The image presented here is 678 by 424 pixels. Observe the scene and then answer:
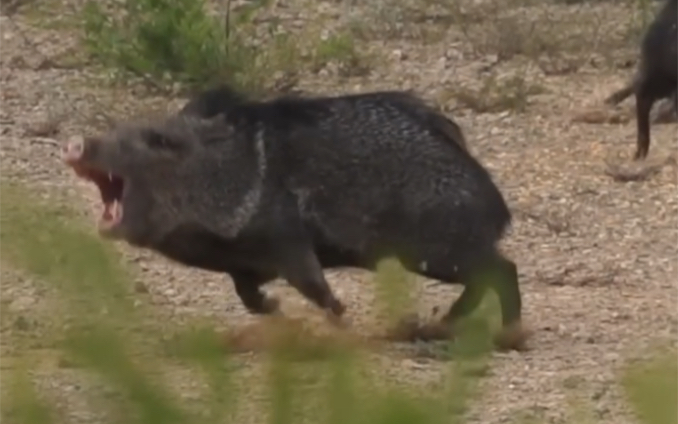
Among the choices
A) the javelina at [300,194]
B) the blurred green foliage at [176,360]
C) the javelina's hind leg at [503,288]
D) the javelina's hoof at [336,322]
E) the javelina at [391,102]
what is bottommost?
the javelina's hind leg at [503,288]

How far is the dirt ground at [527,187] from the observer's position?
5.54 meters

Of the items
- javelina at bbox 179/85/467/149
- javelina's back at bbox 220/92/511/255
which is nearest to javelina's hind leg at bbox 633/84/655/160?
javelina at bbox 179/85/467/149

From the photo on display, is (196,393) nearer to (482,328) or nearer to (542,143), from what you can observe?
(482,328)

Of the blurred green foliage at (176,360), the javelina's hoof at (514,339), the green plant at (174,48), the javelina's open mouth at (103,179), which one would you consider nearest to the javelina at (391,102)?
the javelina's open mouth at (103,179)

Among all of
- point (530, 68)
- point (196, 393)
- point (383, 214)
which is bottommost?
point (530, 68)

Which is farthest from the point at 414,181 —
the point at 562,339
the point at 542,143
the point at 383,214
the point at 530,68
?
the point at 530,68

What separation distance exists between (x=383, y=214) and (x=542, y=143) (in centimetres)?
389

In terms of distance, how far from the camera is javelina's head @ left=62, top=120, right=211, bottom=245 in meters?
5.84

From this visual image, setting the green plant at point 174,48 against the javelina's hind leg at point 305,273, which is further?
the green plant at point 174,48

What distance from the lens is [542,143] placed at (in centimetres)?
984

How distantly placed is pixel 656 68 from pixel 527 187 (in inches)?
38.9

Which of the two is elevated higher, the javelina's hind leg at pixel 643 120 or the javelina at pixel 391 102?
the javelina at pixel 391 102

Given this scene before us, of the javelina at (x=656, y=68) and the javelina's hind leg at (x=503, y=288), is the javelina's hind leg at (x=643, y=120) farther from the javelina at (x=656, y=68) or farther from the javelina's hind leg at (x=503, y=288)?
the javelina's hind leg at (x=503, y=288)

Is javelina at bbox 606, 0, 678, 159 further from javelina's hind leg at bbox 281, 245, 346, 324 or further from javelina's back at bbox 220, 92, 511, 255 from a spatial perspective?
javelina's hind leg at bbox 281, 245, 346, 324
